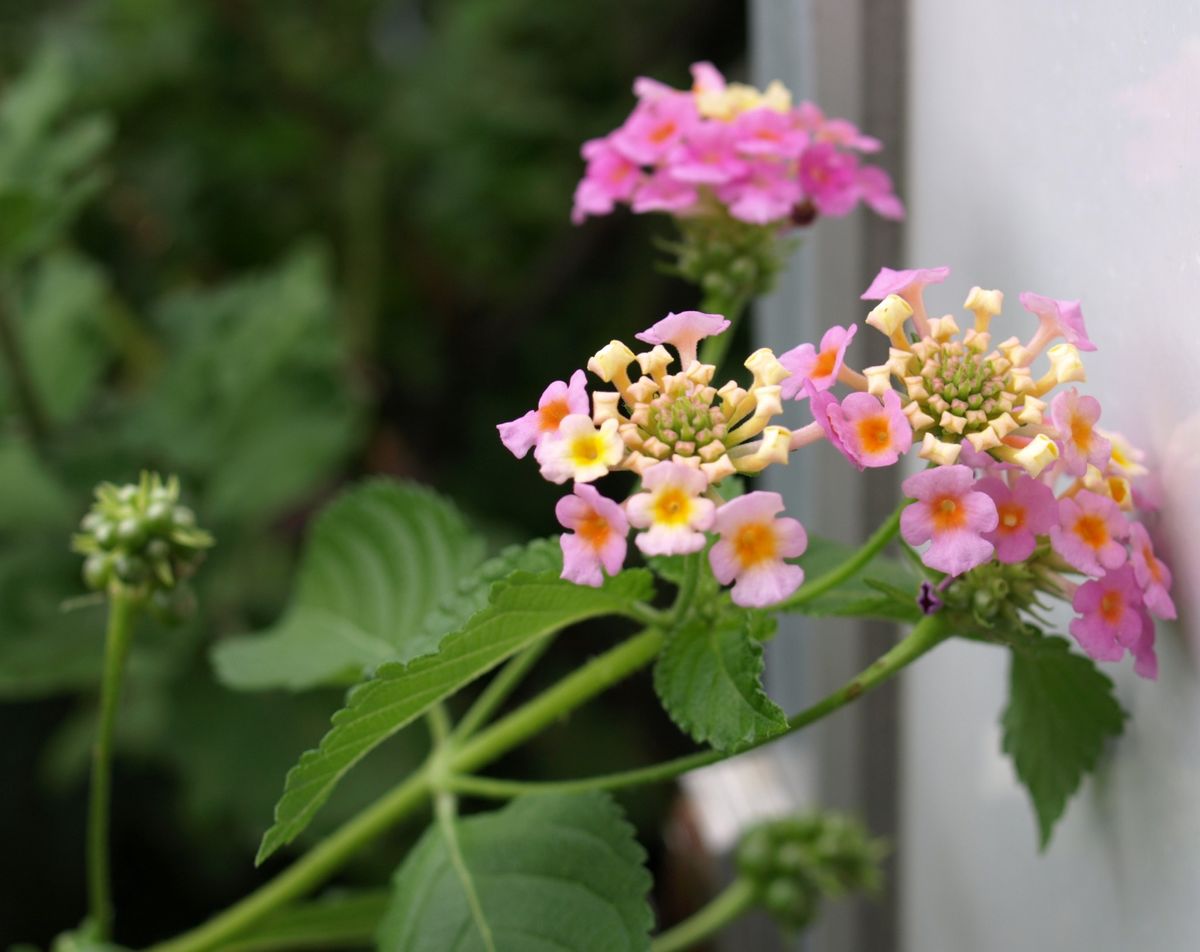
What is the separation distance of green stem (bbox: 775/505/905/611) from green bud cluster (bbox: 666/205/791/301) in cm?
19

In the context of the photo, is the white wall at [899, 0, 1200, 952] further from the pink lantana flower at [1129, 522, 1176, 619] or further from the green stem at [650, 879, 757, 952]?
the green stem at [650, 879, 757, 952]

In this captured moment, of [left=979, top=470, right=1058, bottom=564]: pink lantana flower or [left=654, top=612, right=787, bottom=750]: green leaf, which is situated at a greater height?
[left=979, top=470, right=1058, bottom=564]: pink lantana flower

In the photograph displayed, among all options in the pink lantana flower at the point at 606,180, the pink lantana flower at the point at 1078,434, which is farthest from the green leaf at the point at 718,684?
the pink lantana flower at the point at 606,180

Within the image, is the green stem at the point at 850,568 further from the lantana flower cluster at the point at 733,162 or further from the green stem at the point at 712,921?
the green stem at the point at 712,921

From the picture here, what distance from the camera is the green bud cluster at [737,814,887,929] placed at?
743 mm

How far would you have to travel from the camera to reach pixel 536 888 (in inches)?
19.2

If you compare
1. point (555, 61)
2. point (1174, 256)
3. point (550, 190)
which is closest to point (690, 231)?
point (1174, 256)

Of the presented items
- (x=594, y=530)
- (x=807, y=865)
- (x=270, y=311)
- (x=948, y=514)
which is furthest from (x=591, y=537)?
(x=270, y=311)

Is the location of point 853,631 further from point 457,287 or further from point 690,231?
point 457,287

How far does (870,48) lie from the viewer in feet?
2.22

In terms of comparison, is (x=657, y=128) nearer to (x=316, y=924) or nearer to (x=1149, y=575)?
(x=1149, y=575)

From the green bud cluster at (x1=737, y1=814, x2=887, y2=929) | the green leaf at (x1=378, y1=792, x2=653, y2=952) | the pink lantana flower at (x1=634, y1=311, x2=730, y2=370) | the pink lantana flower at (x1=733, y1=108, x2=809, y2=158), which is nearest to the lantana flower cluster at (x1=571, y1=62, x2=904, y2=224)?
the pink lantana flower at (x1=733, y1=108, x2=809, y2=158)

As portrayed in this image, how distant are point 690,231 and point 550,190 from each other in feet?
2.55

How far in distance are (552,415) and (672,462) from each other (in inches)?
1.9
